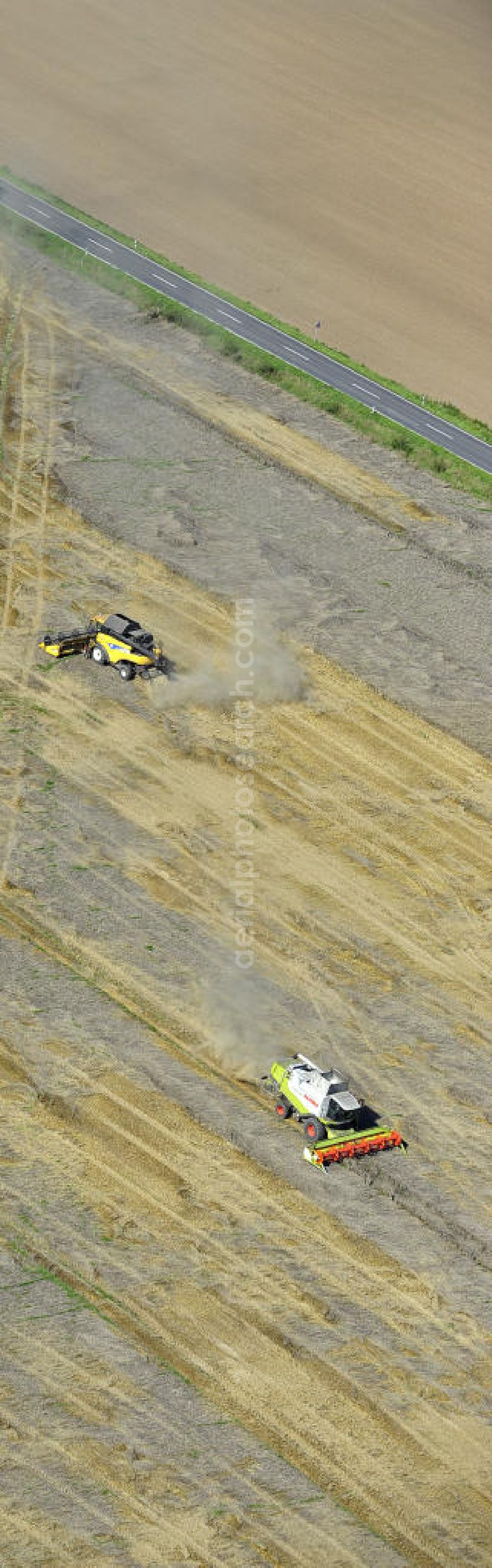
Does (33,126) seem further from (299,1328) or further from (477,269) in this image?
(299,1328)

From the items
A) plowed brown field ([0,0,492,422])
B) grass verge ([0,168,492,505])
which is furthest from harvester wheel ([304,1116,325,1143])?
plowed brown field ([0,0,492,422])

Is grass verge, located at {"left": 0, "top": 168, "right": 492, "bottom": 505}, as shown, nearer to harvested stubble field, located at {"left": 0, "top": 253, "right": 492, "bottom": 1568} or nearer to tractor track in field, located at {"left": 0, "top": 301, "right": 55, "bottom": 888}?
harvested stubble field, located at {"left": 0, "top": 253, "right": 492, "bottom": 1568}

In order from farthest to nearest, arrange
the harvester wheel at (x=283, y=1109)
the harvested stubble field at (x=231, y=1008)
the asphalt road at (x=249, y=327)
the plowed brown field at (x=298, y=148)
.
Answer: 1. the plowed brown field at (x=298, y=148)
2. the asphalt road at (x=249, y=327)
3. the harvester wheel at (x=283, y=1109)
4. the harvested stubble field at (x=231, y=1008)

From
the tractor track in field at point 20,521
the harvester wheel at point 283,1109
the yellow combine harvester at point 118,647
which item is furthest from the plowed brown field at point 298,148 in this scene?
the harvester wheel at point 283,1109

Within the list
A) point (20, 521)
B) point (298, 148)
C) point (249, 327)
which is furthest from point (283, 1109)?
point (298, 148)

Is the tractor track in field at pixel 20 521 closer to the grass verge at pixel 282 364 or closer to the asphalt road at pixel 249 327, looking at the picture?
the grass verge at pixel 282 364

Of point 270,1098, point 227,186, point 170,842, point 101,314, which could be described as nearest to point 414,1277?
point 270,1098
